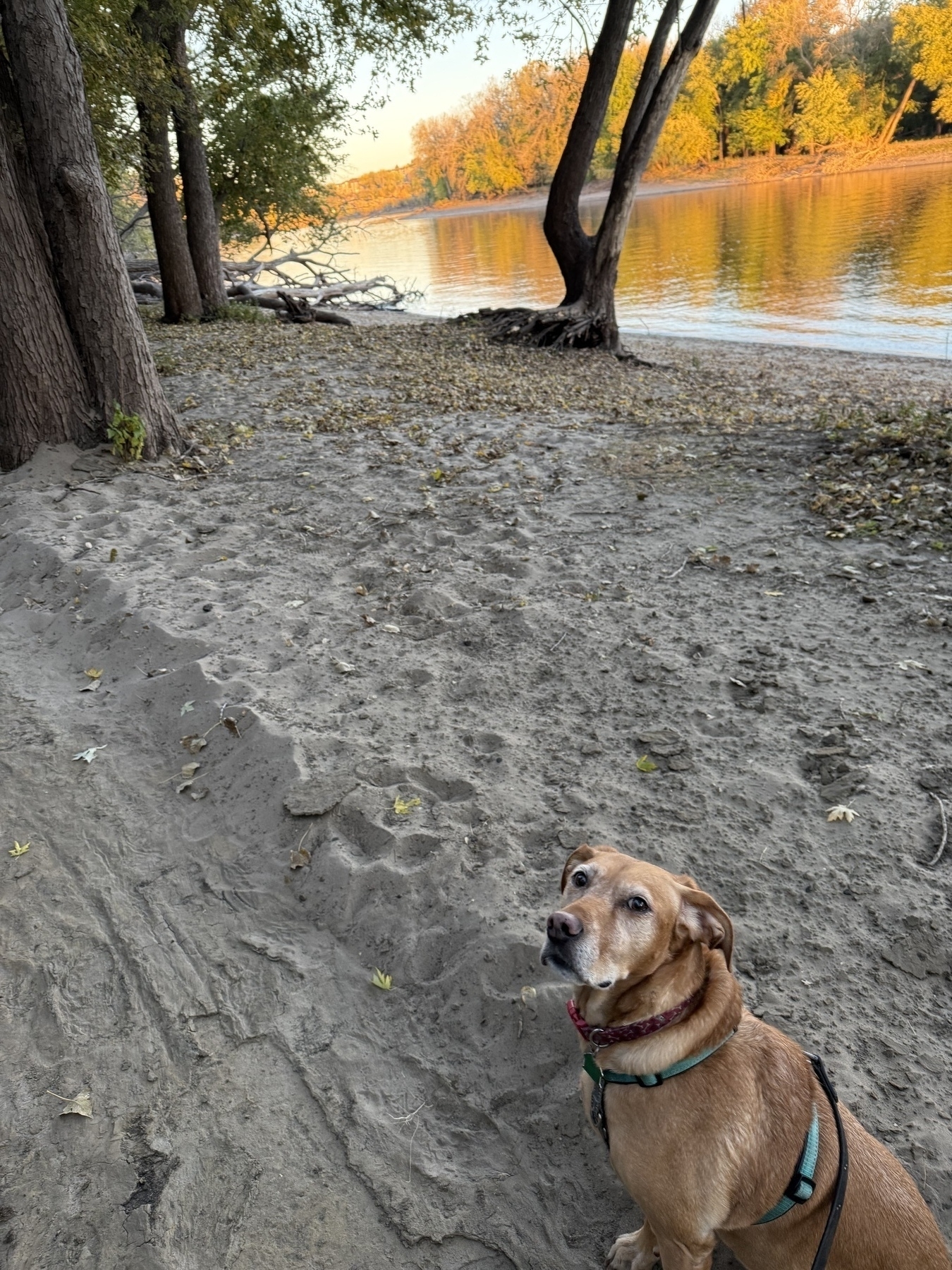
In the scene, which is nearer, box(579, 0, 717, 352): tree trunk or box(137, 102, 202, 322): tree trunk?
box(579, 0, 717, 352): tree trunk

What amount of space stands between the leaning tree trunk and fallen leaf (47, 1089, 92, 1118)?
22.4 feet

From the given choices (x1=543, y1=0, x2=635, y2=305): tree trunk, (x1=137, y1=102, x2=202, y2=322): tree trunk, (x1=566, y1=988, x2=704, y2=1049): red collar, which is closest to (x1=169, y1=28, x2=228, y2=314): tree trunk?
(x1=137, y1=102, x2=202, y2=322): tree trunk

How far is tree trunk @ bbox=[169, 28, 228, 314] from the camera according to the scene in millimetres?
16188

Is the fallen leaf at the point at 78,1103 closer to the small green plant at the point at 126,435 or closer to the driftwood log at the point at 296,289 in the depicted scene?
the small green plant at the point at 126,435

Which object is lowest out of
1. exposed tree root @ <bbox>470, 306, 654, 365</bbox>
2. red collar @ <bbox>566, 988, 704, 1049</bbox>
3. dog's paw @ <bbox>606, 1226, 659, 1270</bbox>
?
dog's paw @ <bbox>606, 1226, 659, 1270</bbox>

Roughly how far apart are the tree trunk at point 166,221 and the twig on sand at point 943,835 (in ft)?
57.0

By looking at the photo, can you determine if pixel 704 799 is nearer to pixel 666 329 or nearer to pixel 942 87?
pixel 666 329

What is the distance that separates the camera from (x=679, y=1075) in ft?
7.08

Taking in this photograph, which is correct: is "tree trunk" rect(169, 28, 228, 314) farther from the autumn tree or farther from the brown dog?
the autumn tree

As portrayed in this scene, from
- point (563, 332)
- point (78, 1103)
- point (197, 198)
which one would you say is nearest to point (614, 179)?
point (563, 332)

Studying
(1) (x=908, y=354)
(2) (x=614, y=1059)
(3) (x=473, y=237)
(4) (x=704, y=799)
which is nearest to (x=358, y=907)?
(2) (x=614, y=1059)

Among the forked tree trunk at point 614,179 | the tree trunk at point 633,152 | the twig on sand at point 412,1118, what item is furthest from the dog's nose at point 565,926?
the tree trunk at point 633,152

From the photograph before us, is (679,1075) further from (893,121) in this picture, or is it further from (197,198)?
(893,121)

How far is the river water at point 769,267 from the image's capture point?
21.4 meters
